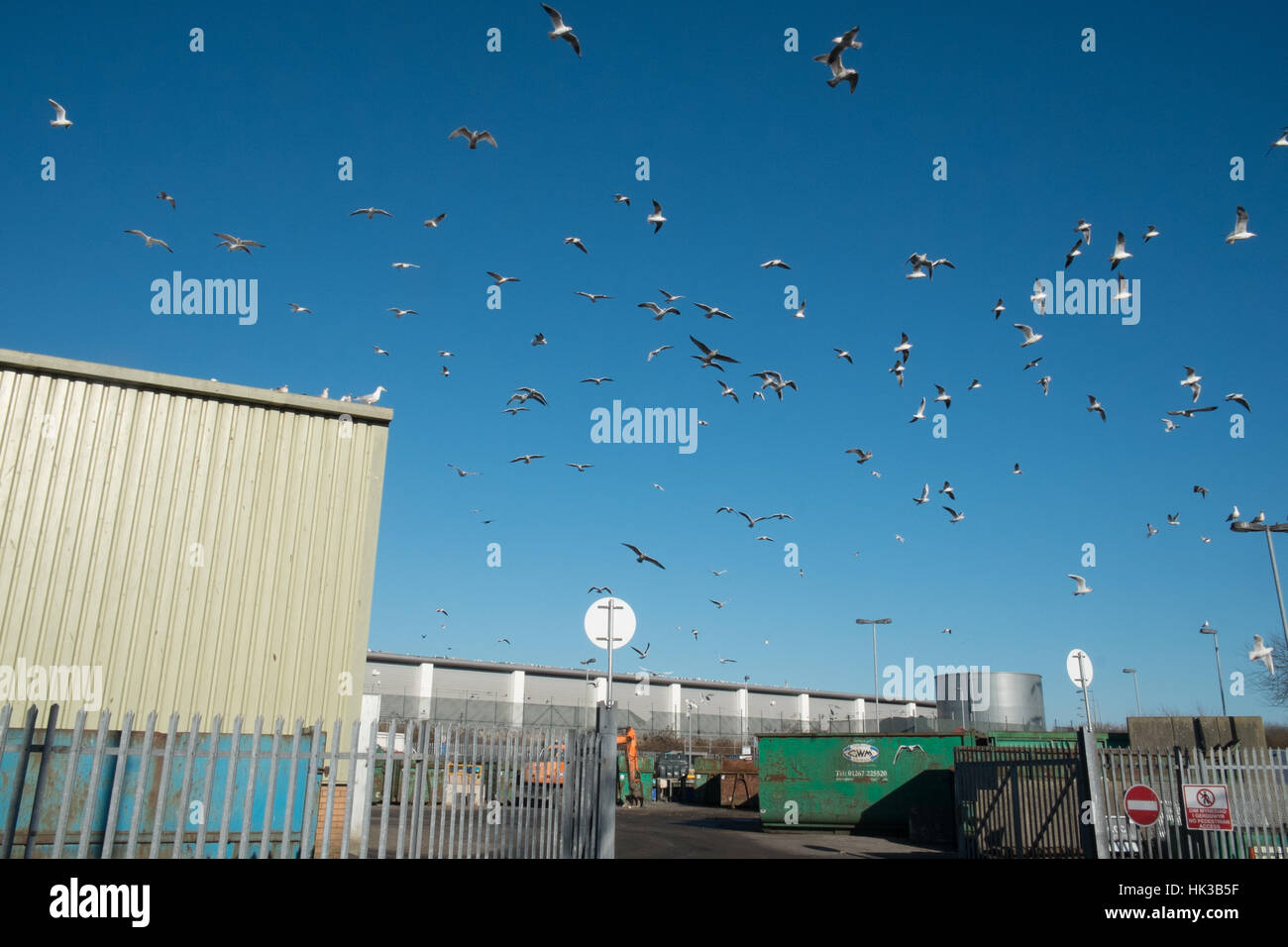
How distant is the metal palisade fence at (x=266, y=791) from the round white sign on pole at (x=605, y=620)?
1.39 m

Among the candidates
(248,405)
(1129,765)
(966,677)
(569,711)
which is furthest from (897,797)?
(569,711)

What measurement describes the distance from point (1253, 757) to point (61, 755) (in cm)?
1469

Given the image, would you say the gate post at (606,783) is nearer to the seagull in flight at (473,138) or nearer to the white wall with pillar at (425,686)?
the seagull in flight at (473,138)

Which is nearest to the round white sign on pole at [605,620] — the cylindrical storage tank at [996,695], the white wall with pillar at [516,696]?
the cylindrical storage tank at [996,695]

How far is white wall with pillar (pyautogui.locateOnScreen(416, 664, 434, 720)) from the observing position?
6238 cm

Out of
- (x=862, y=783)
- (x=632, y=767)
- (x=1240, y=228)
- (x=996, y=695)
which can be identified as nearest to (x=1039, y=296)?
(x=1240, y=228)

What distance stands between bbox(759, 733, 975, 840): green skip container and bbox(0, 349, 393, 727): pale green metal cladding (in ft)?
53.8

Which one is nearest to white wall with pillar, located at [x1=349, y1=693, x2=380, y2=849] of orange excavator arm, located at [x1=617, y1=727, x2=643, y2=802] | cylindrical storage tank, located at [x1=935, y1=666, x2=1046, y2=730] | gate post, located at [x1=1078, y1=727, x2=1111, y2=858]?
gate post, located at [x1=1078, y1=727, x2=1111, y2=858]

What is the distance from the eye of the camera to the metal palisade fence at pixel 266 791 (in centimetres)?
764

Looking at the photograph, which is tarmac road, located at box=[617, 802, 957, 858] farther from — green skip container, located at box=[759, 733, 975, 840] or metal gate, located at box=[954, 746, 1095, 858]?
metal gate, located at box=[954, 746, 1095, 858]

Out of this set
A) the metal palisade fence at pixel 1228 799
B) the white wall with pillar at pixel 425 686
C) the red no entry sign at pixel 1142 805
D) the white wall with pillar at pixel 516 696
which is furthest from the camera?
the white wall with pillar at pixel 516 696

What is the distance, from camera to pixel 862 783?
77.1 feet

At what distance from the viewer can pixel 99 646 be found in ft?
32.8
